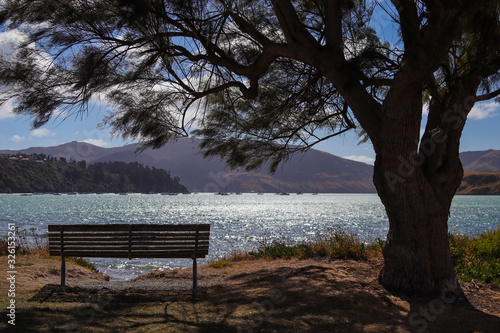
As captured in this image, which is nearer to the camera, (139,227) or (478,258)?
(139,227)

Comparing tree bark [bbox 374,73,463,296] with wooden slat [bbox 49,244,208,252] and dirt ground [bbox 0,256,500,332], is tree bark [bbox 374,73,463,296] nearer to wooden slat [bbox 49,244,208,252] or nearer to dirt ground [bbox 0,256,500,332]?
dirt ground [bbox 0,256,500,332]

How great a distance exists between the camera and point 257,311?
161 inches

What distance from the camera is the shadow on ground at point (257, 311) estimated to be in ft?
11.8

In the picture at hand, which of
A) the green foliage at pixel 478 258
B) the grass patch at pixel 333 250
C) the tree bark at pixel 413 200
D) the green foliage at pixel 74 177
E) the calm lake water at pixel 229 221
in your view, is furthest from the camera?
the green foliage at pixel 74 177

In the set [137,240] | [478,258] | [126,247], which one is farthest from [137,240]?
[478,258]

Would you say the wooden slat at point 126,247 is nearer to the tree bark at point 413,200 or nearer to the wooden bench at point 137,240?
the wooden bench at point 137,240

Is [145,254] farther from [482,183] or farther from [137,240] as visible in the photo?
[482,183]

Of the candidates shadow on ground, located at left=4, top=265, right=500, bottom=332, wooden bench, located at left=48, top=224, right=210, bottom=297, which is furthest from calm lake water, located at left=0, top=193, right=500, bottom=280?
wooden bench, located at left=48, top=224, right=210, bottom=297

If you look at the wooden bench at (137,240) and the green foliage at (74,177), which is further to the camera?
the green foliage at (74,177)

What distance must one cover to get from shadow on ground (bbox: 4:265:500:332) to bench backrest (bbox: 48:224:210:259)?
0.49 m

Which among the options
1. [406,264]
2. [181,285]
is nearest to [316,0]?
[406,264]

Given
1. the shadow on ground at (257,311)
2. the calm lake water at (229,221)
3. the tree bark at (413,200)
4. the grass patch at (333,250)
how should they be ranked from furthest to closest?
the calm lake water at (229,221), the grass patch at (333,250), the tree bark at (413,200), the shadow on ground at (257,311)

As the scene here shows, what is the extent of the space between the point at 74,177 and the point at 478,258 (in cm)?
13511

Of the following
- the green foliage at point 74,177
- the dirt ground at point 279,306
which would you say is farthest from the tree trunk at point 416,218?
the green foliage at point 74,177
